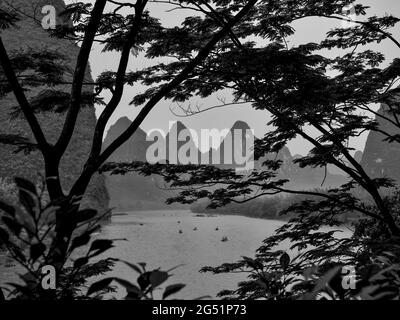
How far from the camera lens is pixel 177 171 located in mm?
5934

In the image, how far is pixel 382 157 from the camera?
103562 mm

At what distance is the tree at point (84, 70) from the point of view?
3148 mm

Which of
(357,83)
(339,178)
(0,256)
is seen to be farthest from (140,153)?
(357,83)

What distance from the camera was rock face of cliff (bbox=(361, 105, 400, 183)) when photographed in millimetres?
99938

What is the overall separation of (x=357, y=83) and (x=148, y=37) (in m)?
3.57

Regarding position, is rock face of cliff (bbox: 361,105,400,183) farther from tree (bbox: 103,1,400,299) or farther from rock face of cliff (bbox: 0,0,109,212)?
tree (bbox: 103,1,400,299)

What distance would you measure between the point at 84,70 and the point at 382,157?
112 m

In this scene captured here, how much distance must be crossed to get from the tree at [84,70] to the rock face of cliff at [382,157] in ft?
335

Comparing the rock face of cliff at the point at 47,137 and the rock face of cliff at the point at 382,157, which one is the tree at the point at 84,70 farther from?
the rock face of cliff at the point at 382,157

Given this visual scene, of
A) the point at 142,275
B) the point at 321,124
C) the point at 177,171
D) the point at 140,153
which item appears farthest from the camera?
the point at 140,153

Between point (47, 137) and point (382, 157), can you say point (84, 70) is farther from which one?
point (382, 157)

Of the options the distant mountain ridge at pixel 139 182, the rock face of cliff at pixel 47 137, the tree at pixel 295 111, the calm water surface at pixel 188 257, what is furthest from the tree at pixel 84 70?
the distant mountain ridge at pixel 139 182

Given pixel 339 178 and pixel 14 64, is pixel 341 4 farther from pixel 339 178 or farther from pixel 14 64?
pixel 339 178
